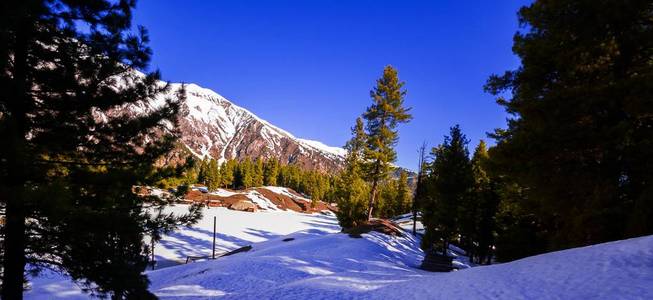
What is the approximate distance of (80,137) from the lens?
6.84m

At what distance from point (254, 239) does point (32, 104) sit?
139 feet

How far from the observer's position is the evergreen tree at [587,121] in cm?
952

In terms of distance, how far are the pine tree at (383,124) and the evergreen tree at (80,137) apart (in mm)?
24092

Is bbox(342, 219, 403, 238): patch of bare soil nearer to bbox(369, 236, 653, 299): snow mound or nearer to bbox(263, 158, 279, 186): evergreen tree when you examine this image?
bbox(369, 236, 653, 299): snow mound

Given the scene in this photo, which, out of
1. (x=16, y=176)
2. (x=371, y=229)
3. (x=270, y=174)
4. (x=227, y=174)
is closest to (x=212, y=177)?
(x=227, y=174)

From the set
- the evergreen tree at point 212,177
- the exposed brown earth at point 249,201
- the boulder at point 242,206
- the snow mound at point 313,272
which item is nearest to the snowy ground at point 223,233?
the boulder at point 242,206

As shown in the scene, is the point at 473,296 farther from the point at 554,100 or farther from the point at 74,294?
the point at 74,294

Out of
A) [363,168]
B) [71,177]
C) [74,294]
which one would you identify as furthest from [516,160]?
[74,294]

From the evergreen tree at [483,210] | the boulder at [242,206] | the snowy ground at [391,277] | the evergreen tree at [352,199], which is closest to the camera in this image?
the snowy ground at [391,277]

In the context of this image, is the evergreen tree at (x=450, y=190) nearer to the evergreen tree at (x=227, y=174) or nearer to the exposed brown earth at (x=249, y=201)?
the exposed brown earth at (x=249, y=201)

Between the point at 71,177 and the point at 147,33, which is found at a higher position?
the point at 147,33

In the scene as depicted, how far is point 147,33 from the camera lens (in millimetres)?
7297

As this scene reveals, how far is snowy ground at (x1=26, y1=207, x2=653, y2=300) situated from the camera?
7309 mm

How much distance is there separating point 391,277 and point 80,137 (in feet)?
41.5
